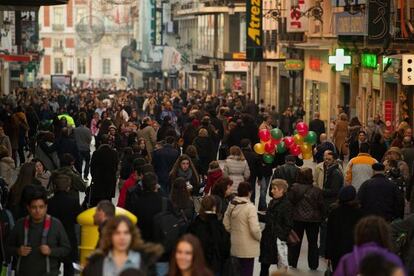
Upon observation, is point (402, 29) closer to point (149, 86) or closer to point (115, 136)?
point (115, 136)

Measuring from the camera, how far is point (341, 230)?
15.7 metres

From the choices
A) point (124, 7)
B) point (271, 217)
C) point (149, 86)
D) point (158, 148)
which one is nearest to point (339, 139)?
point (158, 148)

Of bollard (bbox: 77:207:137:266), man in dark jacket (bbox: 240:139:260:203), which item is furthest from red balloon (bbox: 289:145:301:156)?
bollard (bbox: 77:207:137:266)

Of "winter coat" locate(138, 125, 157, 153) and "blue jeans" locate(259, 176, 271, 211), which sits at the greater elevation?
"winter coat" locate(138, 125, 157, 153)

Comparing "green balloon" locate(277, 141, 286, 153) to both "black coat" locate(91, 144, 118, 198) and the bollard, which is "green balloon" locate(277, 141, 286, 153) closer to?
"black coat" locate(91, 144, 118, 198)

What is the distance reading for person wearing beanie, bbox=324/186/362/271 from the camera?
15.7 m

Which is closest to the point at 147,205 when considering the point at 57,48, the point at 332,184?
the point at 332,184

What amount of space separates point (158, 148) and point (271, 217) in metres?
7.91

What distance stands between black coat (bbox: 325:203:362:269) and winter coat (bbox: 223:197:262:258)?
2.52ft

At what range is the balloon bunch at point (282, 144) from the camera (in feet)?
86.4

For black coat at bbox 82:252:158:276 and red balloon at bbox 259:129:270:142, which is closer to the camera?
black coat at bbox 82:252:158:276

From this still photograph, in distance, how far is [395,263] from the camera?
912 centimetres

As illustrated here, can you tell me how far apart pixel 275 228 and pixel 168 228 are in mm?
2632

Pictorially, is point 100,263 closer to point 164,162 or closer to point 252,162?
point 164,162
